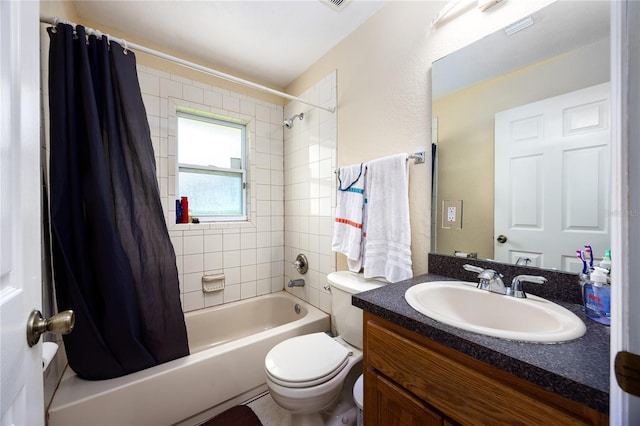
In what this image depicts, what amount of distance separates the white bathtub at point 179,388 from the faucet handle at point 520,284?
1.24 meters

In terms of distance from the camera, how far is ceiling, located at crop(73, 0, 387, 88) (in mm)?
1443

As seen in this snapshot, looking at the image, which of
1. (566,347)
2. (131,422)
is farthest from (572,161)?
(131,422)

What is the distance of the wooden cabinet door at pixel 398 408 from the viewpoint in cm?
67

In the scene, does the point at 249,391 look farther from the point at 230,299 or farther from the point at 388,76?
the point at 388,76

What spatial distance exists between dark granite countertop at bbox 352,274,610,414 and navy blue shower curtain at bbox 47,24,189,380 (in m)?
1.27

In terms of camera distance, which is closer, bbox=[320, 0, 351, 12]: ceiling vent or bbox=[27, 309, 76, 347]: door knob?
bbox=[27, 309, 76, 347]: door knob

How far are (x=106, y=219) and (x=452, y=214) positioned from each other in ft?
5.43

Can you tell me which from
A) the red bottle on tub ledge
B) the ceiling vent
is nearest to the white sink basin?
the ceiling vent

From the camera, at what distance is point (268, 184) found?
2.30 m

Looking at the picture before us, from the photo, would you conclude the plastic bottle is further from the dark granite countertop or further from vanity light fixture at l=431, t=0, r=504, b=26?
vanity light fixture at l=431, t=0, r=504, b=26

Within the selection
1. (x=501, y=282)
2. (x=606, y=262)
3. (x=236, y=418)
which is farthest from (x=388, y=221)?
(x=236, y=418)

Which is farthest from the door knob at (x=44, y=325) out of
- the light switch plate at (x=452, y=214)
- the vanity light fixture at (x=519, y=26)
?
the vanity light fixture at (x=519, y=26)

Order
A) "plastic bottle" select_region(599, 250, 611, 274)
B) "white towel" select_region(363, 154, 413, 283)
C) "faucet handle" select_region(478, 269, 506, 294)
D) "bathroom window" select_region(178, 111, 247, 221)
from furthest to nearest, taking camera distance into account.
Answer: "bathroom window" select_region(178, 111, 247, 221)
"white towel" select_region(363, 154, 413, 283)
"faucet handle" select_region(478, 269, 506, 294)
"plastic bottle" select_region(599, 250, 611, 274)

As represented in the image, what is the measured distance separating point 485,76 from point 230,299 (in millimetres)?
2247
